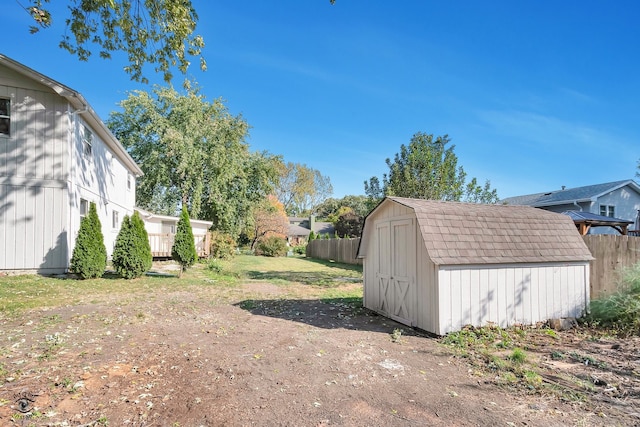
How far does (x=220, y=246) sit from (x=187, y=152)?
6902 mm

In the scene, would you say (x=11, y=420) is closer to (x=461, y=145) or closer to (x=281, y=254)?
(x=461, y=145)

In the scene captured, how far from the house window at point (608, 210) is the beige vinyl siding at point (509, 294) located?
23390 millimetres

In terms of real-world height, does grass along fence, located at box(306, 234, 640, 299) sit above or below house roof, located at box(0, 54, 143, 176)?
below

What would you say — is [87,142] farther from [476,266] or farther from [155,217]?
[476,266]

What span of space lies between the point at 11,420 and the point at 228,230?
22.3 m

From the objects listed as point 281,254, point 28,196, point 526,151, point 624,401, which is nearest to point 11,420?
point 624,401

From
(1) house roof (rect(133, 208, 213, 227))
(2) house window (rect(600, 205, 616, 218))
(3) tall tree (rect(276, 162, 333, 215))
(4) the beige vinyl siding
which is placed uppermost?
(3) tall tree (rect(276, 162, 333, 215))

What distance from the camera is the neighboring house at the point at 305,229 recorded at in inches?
1880

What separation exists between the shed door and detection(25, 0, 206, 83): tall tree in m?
5.41

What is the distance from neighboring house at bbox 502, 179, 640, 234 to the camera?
79.2 ft

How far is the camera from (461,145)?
15.4 metres

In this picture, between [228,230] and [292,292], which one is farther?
[228,230]

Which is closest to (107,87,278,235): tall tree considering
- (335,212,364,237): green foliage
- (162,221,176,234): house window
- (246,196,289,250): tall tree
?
(162,221,176,234): house window

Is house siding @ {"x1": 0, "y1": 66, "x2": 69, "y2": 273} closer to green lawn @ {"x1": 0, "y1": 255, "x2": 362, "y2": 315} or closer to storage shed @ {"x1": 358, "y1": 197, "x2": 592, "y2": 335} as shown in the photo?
green lawn @ {"x1": 0, "y1": 255, "x2": 362, "y2": 315}
